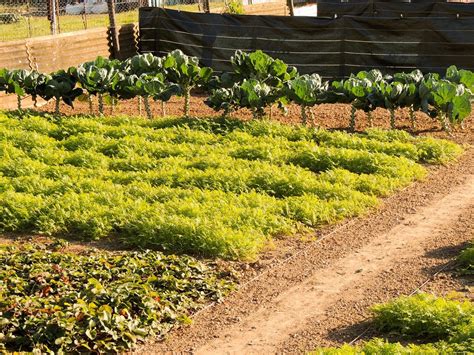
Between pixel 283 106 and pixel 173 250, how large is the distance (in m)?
5.63

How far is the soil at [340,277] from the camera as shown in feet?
22.4

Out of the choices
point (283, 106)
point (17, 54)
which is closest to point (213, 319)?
point (283, 106)

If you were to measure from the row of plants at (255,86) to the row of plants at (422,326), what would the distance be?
6239mm

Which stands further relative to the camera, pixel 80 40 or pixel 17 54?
pixel 80 40

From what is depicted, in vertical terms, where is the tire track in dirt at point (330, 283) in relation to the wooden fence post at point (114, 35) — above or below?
below

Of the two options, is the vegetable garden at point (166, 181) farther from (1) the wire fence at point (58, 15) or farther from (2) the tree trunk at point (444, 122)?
(1) the wire fence at point (58, 15)

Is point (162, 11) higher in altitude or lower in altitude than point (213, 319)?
higher

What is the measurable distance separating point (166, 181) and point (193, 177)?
31 centimetres

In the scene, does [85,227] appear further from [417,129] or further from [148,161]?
[417,129]

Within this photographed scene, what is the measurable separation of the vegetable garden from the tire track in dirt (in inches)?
19.7

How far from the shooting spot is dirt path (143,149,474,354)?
683 cm

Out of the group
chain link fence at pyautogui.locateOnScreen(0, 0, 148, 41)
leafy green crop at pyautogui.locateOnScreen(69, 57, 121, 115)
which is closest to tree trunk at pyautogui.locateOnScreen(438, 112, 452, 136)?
leafy green crop at pyautogui.locateOnScreen(69, 57, 121, 115)

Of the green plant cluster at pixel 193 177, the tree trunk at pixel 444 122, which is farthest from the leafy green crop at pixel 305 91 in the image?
the tree trunk at pixel 444 122

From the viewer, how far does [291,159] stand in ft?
37.6
